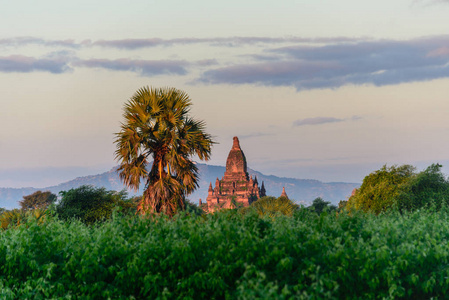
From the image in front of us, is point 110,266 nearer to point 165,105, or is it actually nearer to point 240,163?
point 165,105

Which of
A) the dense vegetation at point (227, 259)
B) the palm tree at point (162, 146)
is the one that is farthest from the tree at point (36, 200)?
the dense vegetation at point (227, 259)

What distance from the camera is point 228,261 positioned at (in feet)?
40.3

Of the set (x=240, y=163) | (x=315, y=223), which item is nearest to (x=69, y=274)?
(x=315, y=223)

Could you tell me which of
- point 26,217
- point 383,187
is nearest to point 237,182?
point 383,187

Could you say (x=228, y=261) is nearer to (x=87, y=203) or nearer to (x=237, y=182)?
(x=87, y=203)

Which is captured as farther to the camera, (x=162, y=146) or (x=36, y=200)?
(x=36, y=200)

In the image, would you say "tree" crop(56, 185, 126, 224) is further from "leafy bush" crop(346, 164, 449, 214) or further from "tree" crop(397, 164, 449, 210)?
"tree" crop(397, 164, 449, 210)

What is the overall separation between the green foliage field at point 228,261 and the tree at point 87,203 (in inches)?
1667

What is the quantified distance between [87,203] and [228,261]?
4717 centimetres

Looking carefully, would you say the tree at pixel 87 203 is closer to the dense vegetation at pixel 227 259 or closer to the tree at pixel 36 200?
the dense vegetation at pixel 227 259

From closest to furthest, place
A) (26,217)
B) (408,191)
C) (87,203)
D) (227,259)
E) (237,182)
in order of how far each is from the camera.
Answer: (227,259), (26,217), (408,191), (87,203), (237,182)

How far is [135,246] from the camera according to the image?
1295 centimetres

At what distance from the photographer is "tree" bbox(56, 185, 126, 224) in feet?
184

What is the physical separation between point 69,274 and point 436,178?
44049 millimetres
